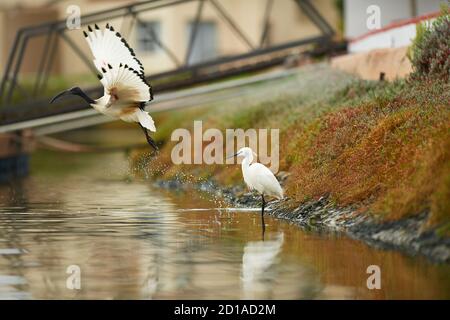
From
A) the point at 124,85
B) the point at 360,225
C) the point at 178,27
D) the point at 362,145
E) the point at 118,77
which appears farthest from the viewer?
the point at 178,27

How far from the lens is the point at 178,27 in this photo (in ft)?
230

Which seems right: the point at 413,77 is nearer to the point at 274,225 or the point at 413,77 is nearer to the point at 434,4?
the point at 274,225

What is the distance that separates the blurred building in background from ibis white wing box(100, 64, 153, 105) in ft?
149

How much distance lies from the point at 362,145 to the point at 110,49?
418 cm

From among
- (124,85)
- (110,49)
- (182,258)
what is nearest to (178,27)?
(124,85)

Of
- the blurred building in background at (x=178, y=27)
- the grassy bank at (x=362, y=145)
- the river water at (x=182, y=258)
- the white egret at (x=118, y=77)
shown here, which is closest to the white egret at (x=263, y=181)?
the river water at (x=182, y=258)

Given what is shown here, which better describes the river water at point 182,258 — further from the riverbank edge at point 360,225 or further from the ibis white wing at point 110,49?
the ibis white wing at point 110,49

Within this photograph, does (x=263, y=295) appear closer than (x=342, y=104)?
Yes

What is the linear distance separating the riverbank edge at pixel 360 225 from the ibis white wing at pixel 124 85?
111 inches

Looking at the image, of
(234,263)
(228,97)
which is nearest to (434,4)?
(228,97)

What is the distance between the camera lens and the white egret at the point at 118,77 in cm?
2177

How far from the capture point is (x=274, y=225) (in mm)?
20781

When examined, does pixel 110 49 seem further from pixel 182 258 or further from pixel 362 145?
pixel 182 258
